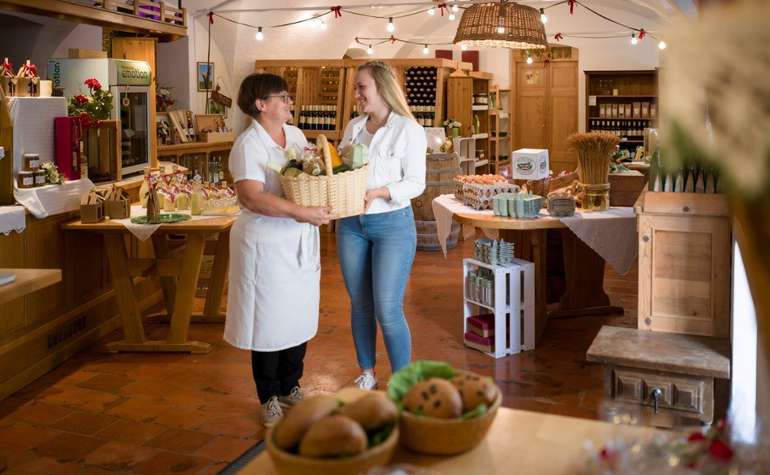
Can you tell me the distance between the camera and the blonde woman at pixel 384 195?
13.6 ft

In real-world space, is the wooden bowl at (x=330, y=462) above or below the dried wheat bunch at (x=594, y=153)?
below

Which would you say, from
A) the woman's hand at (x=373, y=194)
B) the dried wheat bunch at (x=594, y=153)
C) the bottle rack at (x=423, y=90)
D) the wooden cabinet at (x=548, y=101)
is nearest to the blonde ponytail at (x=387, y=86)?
the woman's hand at (x=373, y=194)

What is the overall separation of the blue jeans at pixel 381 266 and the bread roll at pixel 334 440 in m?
2.82

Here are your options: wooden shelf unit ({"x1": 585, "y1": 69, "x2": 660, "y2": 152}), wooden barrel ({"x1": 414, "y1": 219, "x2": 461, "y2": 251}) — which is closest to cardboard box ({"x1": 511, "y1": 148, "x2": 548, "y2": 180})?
wooden barrel ({"x1": 414, "y1": 219, "x2": 461, "y2": 251})

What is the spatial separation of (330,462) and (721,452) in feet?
1.78

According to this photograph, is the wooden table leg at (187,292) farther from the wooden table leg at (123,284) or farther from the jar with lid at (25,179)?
the jar with lid at (25,179)

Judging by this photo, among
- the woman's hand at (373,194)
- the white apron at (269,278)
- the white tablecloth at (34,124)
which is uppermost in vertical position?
the white tablecloth at (34,124)

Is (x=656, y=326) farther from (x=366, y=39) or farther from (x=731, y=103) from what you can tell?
(x=366, y=39)

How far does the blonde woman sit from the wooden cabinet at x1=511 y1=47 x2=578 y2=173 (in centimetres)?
1289

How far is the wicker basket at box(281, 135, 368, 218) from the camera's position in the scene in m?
3.64

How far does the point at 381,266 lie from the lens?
4199mm

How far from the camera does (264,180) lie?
388 centimetres

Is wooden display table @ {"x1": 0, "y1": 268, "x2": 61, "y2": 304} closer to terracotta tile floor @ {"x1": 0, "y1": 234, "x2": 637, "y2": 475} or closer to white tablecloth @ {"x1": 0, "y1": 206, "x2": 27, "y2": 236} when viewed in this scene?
terracotta tile floor @ {"x1": 0, "y1": 234, "x2": 637, "y2": 475}

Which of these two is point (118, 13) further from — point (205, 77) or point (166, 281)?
point (205, 77)
